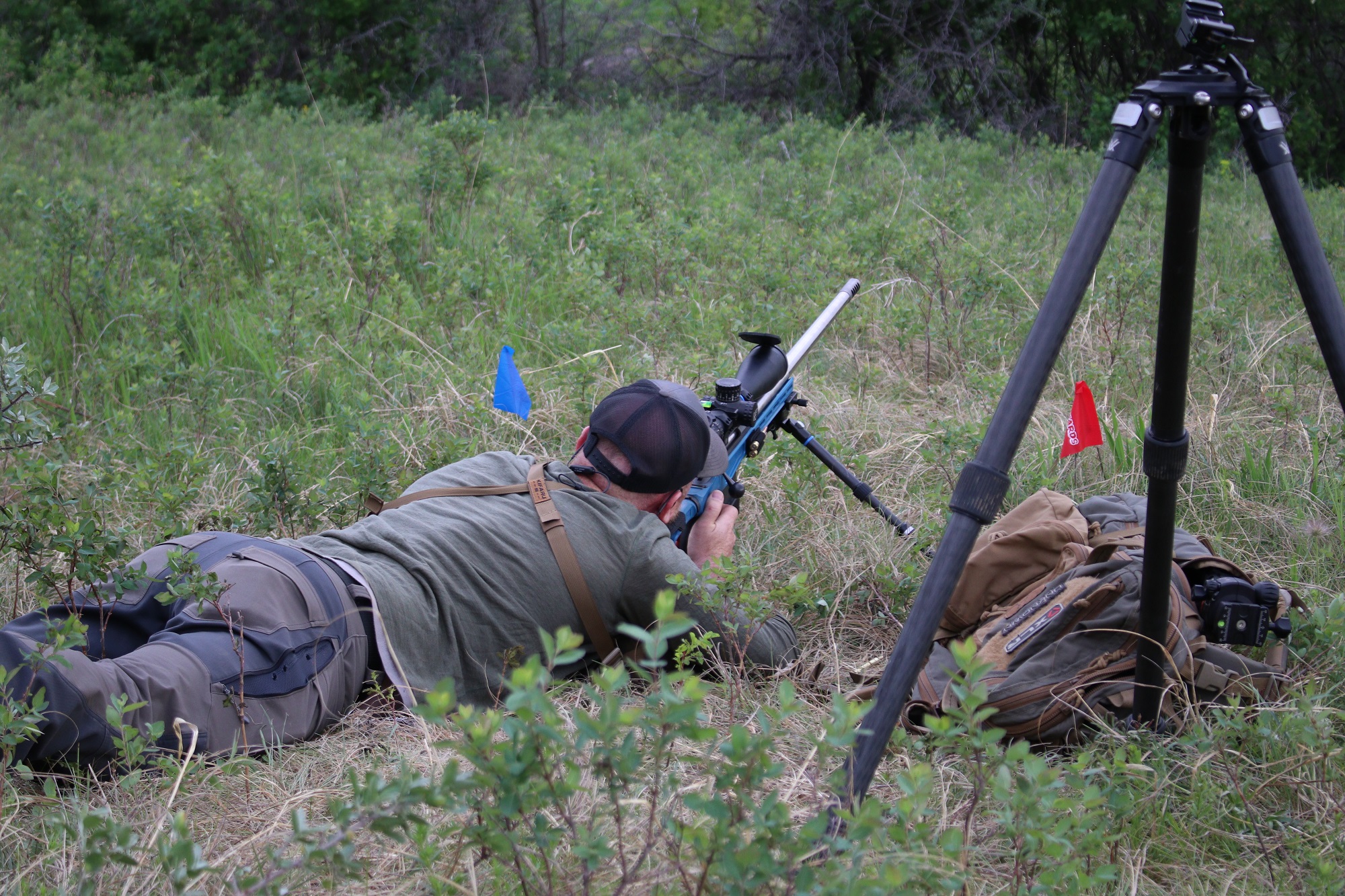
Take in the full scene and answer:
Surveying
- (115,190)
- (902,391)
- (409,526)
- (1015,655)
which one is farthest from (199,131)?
(1015,655)

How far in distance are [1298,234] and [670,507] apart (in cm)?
192

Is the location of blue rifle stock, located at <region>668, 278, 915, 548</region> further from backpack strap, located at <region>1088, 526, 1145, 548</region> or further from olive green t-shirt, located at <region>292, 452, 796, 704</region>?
backpack strap, located at <region>1088, 526, 1145, 548</region>

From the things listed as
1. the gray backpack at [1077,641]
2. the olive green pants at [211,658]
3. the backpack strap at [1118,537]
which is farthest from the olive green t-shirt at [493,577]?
the backpack strap at [1118,537]

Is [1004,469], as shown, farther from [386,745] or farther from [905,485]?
[905,485]

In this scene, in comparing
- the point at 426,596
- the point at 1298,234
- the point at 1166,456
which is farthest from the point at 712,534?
the point at 1298,234

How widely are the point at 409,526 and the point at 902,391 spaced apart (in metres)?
2.68

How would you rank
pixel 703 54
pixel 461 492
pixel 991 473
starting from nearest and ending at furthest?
pixel 991 473, pixel 461 492, pixel 703 54

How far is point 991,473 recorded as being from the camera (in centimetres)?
156

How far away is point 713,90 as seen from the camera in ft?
43.2

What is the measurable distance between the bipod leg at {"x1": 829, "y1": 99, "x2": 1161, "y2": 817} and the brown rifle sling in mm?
1391

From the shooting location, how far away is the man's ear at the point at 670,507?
319cm

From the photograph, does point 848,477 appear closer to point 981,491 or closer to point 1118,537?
point 1118,537

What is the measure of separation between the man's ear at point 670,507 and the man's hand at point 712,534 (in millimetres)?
115

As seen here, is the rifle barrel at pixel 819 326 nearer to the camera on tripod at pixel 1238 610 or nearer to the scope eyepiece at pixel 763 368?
the scope eyepiece at pixel 763 368
